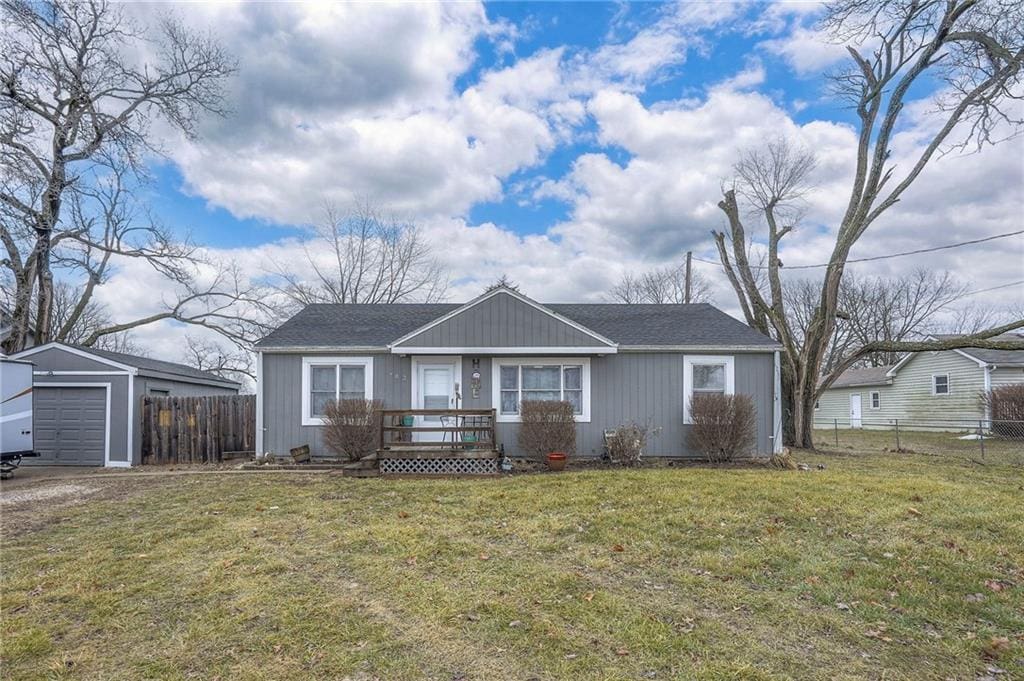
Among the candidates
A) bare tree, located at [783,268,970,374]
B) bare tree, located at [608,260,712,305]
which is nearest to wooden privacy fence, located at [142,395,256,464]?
bare tree, located at [608,260,712,305]

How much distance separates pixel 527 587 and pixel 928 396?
2772cm

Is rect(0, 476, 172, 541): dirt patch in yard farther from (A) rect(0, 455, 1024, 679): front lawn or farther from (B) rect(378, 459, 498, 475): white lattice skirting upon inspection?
(B) rect(378, 459, 498, 475): white lattice skirting

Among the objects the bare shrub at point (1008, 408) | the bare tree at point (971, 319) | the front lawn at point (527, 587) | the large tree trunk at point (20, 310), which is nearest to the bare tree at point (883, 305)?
the bare tree at point (971, 319)

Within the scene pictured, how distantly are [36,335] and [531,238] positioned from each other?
746 inches

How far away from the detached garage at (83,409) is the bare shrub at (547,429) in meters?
9.65

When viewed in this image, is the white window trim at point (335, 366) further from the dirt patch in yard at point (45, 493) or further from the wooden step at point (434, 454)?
the dirt patch in yard at point (45, 493)

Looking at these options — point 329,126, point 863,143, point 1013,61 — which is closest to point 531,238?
point 329,126

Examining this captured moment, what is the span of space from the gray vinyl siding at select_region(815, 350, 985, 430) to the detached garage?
25.6m

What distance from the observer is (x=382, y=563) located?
5035 millimetres

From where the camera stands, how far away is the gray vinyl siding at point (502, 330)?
11602 millimetres

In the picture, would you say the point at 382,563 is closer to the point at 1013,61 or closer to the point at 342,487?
the point at 342,487

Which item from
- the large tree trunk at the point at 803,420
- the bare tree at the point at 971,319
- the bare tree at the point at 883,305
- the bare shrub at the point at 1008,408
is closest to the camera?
the large tree trunk at the point at 803,420

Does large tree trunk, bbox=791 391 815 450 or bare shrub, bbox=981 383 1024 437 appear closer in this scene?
large tree trunk, bbox=791 391 815 450

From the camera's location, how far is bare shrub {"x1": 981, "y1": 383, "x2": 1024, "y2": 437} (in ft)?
58.9
